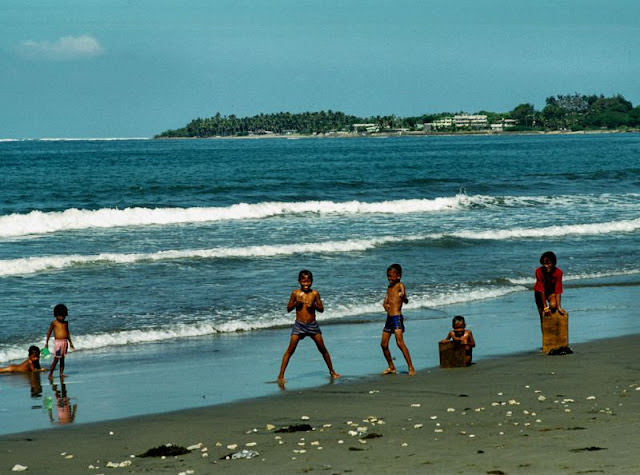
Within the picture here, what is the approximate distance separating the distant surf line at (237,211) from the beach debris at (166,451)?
22.2m

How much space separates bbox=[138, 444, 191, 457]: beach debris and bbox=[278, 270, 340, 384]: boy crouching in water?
10.7 feet

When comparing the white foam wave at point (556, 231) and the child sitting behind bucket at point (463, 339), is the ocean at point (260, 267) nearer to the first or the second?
the white foam wave at point (556, 231)

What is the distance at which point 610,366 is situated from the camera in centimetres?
1069

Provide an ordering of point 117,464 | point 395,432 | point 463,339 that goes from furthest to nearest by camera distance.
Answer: point 463,339 < point 395,432 < point 117,464

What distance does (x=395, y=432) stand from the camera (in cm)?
788

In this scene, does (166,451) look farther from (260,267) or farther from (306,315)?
(260,267)

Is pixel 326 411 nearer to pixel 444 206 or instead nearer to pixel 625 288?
pixel 625 288

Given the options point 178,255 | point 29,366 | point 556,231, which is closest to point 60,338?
point 29,366

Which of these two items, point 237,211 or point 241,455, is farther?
point 237,211

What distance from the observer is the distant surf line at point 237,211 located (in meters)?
31.2

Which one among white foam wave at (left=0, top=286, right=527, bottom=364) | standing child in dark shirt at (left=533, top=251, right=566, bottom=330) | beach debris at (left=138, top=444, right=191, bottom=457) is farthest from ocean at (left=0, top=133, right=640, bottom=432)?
beach debris at (left=138, top=444, right=191, bottom=457)

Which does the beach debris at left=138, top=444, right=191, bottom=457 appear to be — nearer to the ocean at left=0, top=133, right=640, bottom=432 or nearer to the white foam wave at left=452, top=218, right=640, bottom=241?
the ocean at left=0, top=133, right=640, bottom=432

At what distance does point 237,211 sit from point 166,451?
28.4 meters

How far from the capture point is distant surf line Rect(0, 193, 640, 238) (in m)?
31.2
